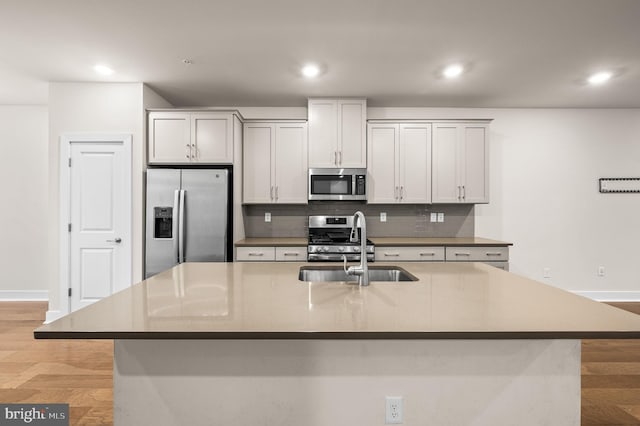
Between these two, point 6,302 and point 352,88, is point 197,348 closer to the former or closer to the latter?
point 352,88

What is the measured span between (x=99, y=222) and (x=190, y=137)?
1.33m

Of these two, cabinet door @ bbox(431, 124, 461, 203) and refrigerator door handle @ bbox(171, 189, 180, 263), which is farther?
cabinet door @ bbox(431, 124, 461, 203)

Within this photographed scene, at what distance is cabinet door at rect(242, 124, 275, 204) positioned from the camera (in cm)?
438

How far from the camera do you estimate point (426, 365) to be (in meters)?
1.48

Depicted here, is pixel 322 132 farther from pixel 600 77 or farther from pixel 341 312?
pixel 341 312

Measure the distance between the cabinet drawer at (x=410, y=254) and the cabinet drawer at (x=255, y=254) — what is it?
3.90 feet

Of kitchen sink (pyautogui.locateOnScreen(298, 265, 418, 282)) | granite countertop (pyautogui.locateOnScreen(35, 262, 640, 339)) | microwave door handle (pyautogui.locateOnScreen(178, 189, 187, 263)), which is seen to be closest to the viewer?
granite countertop (pyautogui.locateOnScreen(35, 262, 640, 339))

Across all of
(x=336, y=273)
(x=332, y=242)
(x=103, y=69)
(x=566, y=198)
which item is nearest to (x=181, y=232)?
(x=332, y=242)

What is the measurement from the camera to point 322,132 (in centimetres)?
430

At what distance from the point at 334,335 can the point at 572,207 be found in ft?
16.1

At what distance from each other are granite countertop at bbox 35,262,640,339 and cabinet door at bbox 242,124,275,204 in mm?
2431

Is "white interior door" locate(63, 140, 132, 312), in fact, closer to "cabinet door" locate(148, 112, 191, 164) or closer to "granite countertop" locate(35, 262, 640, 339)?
"cabinet door" locate(148, 112, 191, 164)

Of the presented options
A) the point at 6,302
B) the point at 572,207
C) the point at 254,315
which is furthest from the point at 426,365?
the point at 6,302

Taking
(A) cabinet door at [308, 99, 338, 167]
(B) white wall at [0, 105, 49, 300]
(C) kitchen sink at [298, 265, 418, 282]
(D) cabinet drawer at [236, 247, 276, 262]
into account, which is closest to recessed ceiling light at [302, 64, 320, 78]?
(A) cabinet door at [308, 99, 338, 167]
